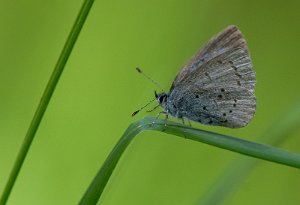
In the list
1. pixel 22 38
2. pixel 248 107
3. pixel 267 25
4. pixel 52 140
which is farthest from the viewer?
pixel 267 25

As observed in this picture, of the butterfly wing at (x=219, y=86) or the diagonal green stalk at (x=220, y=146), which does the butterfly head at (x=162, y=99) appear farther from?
the diagonal green stalk at (x=220, y=146)

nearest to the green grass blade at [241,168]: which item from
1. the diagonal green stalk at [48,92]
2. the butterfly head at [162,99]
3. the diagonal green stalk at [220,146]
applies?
the diagonal green stalk at [220,146]

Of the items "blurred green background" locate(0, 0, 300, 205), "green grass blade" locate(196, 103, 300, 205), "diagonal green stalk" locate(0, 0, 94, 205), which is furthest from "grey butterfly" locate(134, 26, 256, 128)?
"diagonal green stalk" locate(0, 0, 94, 205)

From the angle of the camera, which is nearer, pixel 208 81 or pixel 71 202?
pixel 208 81

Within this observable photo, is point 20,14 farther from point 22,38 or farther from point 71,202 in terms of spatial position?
point 71,202

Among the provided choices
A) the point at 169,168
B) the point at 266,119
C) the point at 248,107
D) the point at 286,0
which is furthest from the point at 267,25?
the point at 248,107

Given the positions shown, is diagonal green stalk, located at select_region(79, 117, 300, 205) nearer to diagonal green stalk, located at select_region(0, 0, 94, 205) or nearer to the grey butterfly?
diagonal green stalk, located at select_region(0, 0, 94, 205)

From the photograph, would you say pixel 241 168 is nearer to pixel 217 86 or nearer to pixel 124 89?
pixel 217 86
